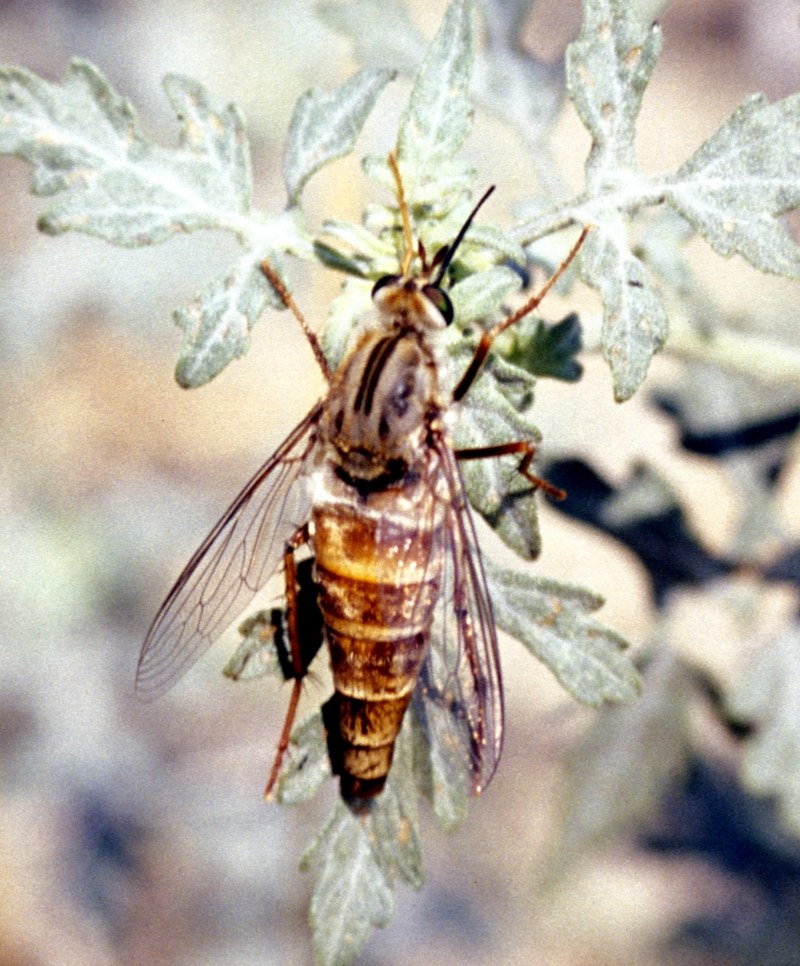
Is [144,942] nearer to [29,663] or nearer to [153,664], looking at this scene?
[29,663]

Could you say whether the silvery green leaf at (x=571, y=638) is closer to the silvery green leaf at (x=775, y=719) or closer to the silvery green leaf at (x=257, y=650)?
the silvery green leaf at (x=257, y=650)

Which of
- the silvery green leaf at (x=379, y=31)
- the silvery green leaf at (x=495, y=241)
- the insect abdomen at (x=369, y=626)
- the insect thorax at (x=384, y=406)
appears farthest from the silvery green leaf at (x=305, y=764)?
the silvery green leaf at (x=379, y=31)

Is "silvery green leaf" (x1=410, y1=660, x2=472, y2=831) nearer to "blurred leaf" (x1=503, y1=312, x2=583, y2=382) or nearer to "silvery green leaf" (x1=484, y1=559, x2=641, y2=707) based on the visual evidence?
"silvery green leaf" (x1=484, y1=559, x2=641, y2=707)

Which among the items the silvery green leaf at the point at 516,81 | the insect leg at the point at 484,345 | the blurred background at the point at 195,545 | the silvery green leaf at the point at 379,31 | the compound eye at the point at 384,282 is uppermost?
the silvery green leaf at the point at 379,31

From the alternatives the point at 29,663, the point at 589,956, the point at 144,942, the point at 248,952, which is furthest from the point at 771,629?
the point at 29,663

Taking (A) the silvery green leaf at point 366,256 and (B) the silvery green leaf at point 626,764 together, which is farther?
(B) the silvery green leaf at point 626,764
